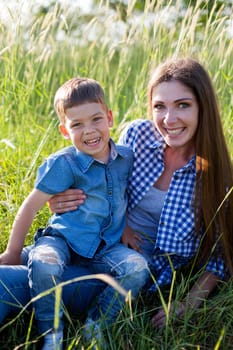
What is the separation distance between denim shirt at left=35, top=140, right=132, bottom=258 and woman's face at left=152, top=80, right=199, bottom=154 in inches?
8.3

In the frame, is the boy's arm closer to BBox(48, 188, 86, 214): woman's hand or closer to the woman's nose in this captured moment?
BBox(48, 188, 86, 214): woman's hand

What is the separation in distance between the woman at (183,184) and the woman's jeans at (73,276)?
0.17 meters

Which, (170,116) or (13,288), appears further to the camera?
(170,116)

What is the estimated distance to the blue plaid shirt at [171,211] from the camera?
239 centimetres

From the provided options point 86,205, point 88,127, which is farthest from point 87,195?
point 88,127

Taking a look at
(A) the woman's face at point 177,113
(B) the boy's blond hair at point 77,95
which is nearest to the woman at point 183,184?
(A) the woman's face at point 177,113

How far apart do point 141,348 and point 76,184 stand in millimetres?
614

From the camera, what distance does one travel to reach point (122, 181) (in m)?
2.38

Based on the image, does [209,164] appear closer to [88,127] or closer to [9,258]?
[88,127]

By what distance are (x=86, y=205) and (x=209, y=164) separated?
47 centimetres

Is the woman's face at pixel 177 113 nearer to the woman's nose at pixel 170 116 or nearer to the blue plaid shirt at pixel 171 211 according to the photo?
the woman's nose at pixel 170 116

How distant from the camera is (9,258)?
2217 mm

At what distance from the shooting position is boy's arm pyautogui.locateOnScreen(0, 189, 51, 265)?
2.19m

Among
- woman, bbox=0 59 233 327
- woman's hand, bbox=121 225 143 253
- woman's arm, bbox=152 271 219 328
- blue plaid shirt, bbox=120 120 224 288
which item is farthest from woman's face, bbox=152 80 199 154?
woman's arm, bbox=152 271 219 328
